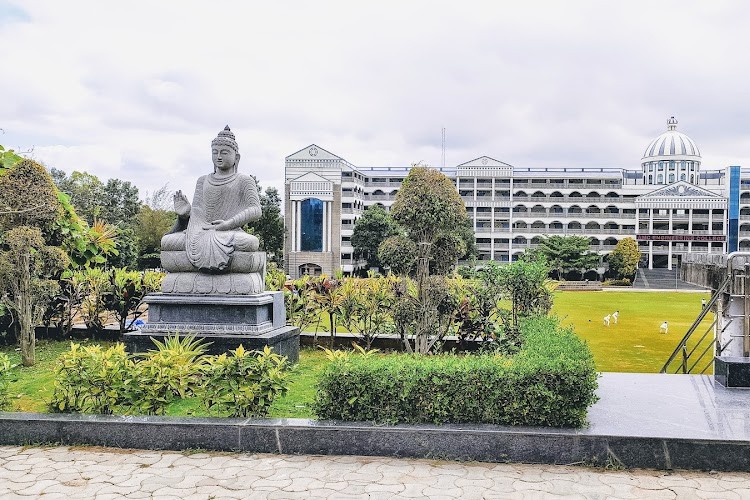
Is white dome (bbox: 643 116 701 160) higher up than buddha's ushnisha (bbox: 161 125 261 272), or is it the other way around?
white dome (bbox: 643 116 701 160)

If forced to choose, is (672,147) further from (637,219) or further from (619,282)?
(619,282)

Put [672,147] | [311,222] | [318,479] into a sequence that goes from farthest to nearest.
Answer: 1. [672,147]
2. [311,222]
3. [318,479]

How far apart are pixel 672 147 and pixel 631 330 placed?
164 feet

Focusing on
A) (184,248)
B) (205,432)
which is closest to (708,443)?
(205,432)

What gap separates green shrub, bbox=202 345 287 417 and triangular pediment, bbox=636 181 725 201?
174ft

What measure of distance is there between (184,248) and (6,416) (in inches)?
144

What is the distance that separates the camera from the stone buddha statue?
8375 mm

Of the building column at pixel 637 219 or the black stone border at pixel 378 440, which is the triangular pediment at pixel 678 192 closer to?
the building column at pixel 637 219

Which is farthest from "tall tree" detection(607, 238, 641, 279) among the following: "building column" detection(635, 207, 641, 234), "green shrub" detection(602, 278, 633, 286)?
"building column" detection(635, 207, 641, 234)

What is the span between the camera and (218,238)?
839 cm

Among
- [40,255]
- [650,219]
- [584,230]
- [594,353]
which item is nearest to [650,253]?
[650,219]

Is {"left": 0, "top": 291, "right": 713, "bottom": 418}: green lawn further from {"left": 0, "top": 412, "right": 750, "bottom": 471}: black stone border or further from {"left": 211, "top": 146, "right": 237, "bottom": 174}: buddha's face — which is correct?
{"left": 211, "top": 146, "right": 237, "bottom": 174}: buddha's face

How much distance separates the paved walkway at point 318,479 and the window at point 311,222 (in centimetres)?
4595

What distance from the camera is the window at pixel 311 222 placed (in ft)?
166
